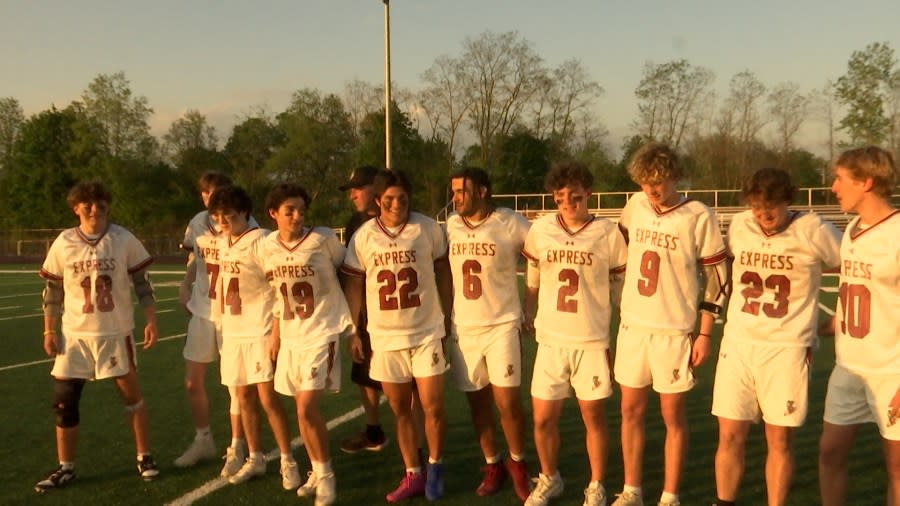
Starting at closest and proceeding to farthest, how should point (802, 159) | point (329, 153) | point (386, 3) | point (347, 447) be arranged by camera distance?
point (347, 447) → point (386, 3) → point (802, 159) → point (329, 153)

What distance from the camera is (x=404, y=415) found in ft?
15.1

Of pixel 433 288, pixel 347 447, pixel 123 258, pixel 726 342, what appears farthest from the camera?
pixel 347 447

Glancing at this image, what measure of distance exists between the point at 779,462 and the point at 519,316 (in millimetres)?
1621

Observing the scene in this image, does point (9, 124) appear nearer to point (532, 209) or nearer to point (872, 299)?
point (532, 209)

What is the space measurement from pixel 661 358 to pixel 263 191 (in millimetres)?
50373

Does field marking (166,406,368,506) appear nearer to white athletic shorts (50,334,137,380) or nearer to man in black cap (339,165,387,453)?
man in black cap (339,165,387,453)

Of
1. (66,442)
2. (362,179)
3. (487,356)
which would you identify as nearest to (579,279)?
(487,356)

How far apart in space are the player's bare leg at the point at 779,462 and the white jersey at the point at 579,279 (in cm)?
100

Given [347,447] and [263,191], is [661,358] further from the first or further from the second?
[263,191]

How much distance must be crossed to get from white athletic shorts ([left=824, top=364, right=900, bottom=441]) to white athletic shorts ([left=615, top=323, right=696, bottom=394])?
Result: 2.36 feet

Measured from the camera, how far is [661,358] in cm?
408

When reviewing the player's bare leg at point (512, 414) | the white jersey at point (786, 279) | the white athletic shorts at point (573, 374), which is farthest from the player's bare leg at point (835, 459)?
the player's bare leg at point (512, 414)

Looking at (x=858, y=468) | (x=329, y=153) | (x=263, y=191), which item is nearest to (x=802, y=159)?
(x=329, y=153)

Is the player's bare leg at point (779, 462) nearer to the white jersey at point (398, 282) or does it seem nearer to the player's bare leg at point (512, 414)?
the player's bare leg at point (512, 414)
